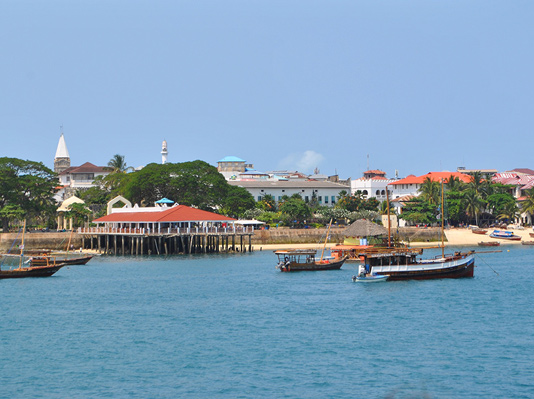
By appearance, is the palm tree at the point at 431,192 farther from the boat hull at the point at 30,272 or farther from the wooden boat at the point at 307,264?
the boat hull at the point at 30,272

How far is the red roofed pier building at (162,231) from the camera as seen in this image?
88.1m

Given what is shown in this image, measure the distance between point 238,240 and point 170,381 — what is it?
242 feet

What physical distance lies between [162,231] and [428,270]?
3816cm

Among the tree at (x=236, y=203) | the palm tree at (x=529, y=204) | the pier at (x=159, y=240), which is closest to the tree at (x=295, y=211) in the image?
the tree at (x=236, y=203)

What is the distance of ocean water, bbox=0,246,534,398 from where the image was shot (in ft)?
95.5

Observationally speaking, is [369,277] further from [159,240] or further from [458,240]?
[458,240]

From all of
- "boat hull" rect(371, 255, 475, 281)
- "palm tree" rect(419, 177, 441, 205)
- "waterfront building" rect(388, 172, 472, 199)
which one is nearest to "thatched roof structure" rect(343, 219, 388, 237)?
"boat hull" rect(371, 255, 475, 281)

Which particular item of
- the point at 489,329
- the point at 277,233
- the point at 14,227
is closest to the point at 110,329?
the point at 489,329

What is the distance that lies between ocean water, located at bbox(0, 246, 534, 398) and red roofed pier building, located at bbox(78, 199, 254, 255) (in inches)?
1052

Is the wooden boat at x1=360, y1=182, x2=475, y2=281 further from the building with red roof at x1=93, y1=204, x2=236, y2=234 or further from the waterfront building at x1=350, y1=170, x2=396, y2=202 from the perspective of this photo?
the waterfront building at x1=350, y1=170, x2=396, y2=202

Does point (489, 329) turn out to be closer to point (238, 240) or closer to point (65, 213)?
point (238, 240)

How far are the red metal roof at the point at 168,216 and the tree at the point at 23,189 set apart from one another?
14359 mm

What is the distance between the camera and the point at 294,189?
136500 millimetres

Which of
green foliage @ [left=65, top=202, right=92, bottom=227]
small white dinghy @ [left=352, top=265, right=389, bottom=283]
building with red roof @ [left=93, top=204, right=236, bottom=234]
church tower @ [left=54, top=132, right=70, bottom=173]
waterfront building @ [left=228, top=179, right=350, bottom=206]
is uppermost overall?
church tower @ [left=54, top=132, right=70, bottom=173]
